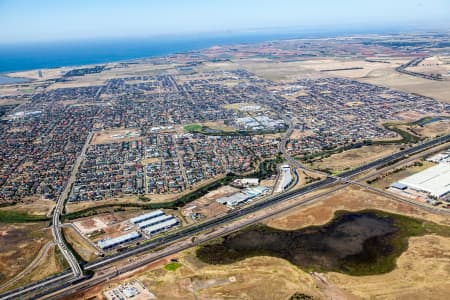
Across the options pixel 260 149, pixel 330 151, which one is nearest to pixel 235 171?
pixel 260 149

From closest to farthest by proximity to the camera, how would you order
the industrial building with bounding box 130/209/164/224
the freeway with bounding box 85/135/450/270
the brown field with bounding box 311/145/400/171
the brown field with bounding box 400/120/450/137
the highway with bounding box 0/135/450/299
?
1. the highway with bounding box 0/135/450/299
2. the freeway with bounding box 85/135/450/270
3. the industrial building with bounding box 130/209/164/224
4. the brown field with bounding box 311/145/400/171
5. the brown field with bounding box 400/120/450/137

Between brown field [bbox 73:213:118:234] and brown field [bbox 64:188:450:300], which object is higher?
brown field [bbox 73:213:118:234]

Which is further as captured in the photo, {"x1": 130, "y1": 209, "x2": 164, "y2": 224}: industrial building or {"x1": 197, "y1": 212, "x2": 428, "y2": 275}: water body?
{"x1": 130, "y1": 209, "x2": 164, "y2": 224}: industrial building

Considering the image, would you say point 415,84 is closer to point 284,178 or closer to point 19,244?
point 284,178

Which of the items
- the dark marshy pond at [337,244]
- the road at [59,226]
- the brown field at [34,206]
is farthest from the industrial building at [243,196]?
the brown field at [34,206]

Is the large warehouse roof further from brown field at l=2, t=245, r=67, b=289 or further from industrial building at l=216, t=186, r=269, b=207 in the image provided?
brown field at l=2, t=245, r=67, b=289

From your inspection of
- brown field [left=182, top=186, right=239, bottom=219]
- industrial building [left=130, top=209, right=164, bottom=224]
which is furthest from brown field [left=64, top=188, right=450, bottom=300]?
industrial building [left=130, top=209, right=164, bottom=224]

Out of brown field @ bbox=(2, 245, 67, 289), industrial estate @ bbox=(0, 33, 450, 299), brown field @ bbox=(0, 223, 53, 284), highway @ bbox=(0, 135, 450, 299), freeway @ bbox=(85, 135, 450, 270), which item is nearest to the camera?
industrial estate @ bbox=(0, 33, 450, 299)
